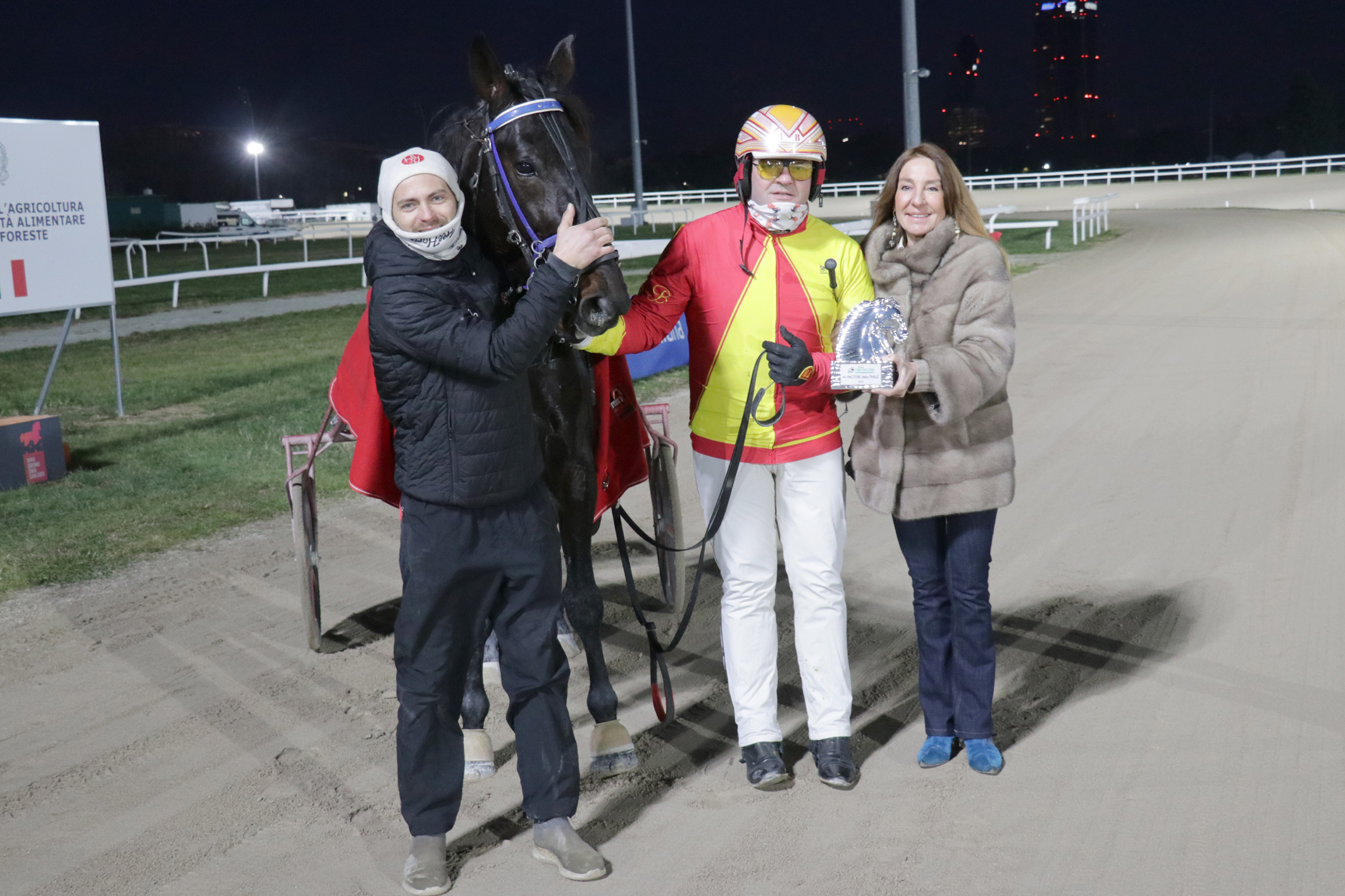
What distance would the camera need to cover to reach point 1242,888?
263cm

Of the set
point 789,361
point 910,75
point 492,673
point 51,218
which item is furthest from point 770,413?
point 910,75

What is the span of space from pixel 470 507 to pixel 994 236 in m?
1.86

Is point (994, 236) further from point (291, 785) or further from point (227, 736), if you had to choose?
point (227, 736)

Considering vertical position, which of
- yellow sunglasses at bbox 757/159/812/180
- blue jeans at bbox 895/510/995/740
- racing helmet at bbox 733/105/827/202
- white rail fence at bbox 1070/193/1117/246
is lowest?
blue jeans at bbox 895/510/995/740

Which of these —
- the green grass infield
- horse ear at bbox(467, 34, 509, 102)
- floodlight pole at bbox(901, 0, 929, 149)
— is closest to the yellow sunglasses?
horse ear at bbox(467, 34, 509, 102)

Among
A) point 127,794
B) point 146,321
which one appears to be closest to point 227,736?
point 127,794

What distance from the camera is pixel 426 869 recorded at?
2770mm

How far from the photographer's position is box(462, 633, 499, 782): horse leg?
11.3 feet

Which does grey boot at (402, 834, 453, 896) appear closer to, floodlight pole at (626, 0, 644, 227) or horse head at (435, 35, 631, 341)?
horse head at (435, 35, 631, 341)

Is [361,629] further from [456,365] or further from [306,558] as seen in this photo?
[456,365]

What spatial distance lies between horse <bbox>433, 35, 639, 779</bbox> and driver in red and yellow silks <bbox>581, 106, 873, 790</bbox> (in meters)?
0.33

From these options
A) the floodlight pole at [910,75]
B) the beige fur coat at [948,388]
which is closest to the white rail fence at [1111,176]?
the floodlight pole at [910,75]

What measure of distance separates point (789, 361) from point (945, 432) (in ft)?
1.86

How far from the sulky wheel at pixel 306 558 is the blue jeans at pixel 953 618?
7.29 feet
